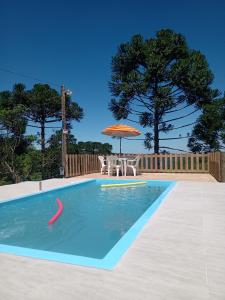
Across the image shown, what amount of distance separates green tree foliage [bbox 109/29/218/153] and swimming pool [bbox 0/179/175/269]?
1069cm

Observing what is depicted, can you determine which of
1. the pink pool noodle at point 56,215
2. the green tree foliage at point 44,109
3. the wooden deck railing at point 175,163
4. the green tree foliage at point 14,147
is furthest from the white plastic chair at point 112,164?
the green tree foliage at point 44,109

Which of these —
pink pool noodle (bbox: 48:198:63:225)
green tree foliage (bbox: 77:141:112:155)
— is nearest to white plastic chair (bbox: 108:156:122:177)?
pink pool noodle (bbox: 48:198:63:225)

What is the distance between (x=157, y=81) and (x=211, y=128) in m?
4.79

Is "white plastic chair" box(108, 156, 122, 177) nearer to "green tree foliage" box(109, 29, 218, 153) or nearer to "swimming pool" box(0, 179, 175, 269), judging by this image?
"swimming pool" box(0, 179, 175, 269)

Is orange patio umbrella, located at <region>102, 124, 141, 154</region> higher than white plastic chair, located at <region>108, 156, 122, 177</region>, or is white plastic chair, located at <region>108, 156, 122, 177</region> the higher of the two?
orange patio umbrella, located at <region>102, 124, 141, 154</region>

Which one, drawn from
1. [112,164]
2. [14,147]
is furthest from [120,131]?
[14,147]

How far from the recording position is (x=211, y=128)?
16.3m

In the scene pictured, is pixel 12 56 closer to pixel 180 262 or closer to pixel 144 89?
pixel 144 89

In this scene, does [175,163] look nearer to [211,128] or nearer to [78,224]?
→ [211,128]

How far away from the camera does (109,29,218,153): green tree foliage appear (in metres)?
16.7

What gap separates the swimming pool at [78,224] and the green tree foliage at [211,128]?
9.89 meters

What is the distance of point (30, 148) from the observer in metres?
17.8

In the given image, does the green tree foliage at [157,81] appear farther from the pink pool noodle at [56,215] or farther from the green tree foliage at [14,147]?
the pink pool noodle at [56,215]

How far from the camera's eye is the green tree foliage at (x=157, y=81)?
1667 centimetres
